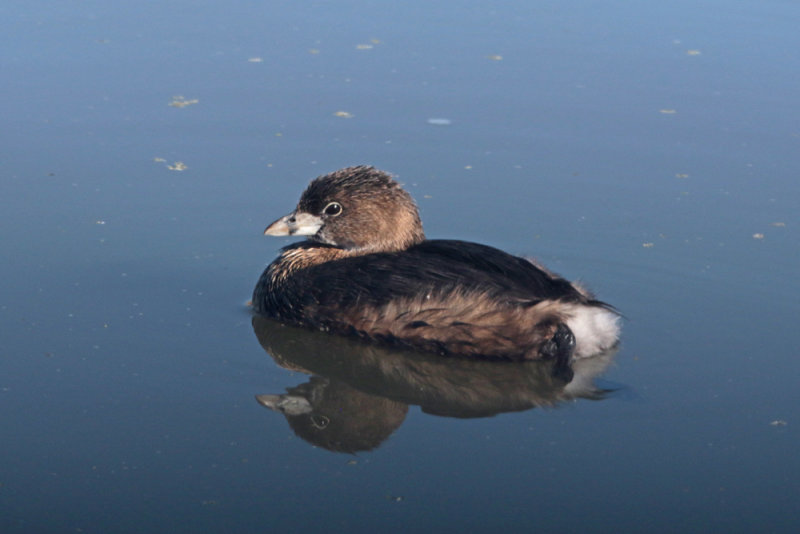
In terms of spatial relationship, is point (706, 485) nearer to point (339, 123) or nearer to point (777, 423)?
point (777, 423)

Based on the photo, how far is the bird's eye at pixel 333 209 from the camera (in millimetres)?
6441

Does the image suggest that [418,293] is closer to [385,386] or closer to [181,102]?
[385,386]

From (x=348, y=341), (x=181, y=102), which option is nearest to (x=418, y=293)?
(x=348, y=341)

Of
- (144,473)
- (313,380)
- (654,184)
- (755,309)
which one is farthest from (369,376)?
(654,184)

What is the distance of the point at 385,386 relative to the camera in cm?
550

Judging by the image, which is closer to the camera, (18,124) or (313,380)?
(313,380)

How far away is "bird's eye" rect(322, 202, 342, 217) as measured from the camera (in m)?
6.44

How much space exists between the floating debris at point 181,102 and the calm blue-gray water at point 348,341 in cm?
4

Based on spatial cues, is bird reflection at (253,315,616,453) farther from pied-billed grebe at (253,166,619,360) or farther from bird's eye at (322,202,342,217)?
bird's eye at (322,202,342,217)

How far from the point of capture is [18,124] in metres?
8.16

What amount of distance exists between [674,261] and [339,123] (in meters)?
2.76

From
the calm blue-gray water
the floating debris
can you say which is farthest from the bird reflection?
the floating debris

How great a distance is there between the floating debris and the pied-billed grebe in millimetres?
2496

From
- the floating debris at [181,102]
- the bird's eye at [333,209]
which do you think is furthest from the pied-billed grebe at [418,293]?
the floating debris at [181,102]
